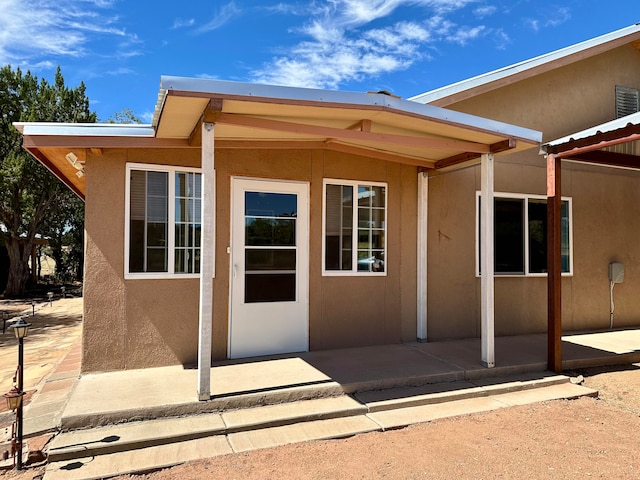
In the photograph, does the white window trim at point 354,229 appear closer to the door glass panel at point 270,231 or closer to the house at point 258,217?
the house at point 258,217

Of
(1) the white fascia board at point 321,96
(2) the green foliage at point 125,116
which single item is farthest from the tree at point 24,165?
(1) the white fascia board at point 321,96

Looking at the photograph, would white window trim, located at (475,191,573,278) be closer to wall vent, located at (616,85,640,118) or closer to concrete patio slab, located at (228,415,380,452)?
wall vent, located at (616,85,640,118)

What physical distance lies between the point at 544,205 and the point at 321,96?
5740mm

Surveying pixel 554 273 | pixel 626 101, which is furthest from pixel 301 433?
pixel 626 101

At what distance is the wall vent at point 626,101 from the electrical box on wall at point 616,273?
293 cm

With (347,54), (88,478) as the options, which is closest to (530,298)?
(88,478)

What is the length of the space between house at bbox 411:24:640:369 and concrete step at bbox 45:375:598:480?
175cm

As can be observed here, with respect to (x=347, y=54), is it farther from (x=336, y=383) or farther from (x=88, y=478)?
(x=88, y=478)

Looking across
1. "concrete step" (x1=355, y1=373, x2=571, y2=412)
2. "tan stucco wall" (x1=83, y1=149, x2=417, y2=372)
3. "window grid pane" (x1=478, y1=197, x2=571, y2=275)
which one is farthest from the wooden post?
"tan stucco wall" (x1=83, y1=149, x2=417, y2=372)

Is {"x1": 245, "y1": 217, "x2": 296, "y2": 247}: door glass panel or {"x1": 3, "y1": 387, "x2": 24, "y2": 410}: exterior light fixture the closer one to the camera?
{"x1": 3, "y1": 387, "x2": 24, "y2": 410}: exterior light fixture

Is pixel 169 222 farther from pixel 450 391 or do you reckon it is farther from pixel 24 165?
pixel 24 165

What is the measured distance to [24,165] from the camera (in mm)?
16797

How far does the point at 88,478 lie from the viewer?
3.26 m

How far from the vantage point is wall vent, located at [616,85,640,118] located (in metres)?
8.84
